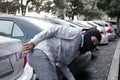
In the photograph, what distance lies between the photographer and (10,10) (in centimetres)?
3012

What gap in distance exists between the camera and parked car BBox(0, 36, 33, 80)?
3129mm

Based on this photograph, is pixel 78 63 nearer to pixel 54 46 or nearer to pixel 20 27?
pixel 20 27

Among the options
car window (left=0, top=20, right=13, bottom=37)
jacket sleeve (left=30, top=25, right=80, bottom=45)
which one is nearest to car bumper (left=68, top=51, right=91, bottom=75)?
car window (left=0, top=20, right=13, bottom=37)

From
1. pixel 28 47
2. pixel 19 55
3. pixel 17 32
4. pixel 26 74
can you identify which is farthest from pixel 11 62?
pixel 17 32

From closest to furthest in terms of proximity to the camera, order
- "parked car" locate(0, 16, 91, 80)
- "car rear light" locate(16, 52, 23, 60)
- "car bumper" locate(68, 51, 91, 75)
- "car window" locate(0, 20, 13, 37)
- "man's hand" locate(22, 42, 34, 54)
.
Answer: "car rear light" locate(16, 52, 23, 60) < "man's hand" locate(22, 42, 34, 54) < "parked car" locate(0, 16, 91, 80) < "car window" locate(0, 20, 13, 37) < "car bumper" locate(68, 51, 91, 75)

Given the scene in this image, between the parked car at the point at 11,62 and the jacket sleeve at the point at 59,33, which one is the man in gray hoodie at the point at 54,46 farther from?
the parked car at the point at 11,62

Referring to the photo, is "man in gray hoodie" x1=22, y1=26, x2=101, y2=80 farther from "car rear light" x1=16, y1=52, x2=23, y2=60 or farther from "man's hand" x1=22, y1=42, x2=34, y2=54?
"car rear light" x1=16, y1=52, x2=23, y2=60

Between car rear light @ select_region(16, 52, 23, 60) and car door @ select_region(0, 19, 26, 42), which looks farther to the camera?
car door @ select_region(0, 19, 26, 42)

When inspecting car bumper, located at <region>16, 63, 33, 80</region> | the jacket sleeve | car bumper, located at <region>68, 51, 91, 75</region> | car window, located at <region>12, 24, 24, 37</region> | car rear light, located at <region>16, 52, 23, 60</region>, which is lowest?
car bumper, located at <region>68, 51, 91, 75</region>

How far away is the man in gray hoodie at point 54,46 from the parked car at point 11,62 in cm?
44

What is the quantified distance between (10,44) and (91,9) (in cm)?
4227

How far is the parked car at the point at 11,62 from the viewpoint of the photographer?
3129 millimetres

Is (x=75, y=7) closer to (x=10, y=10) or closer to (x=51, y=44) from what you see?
(x=10, y=10)

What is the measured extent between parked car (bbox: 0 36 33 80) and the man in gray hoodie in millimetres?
439
